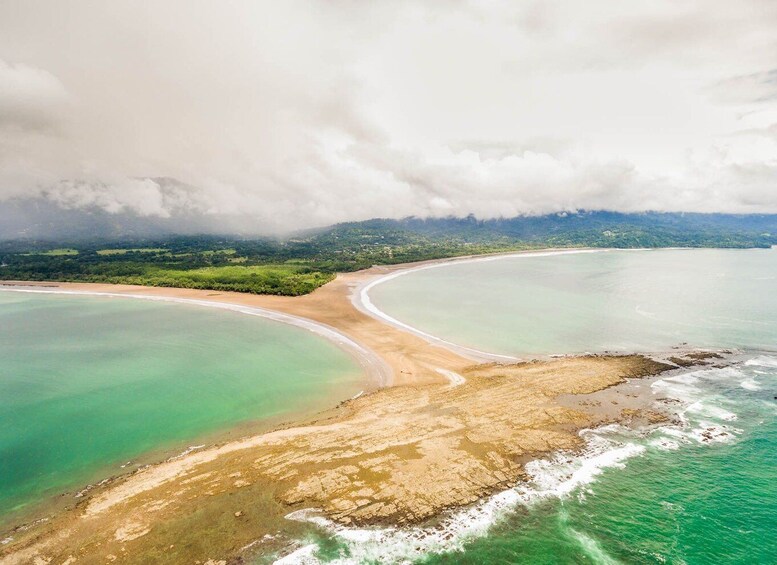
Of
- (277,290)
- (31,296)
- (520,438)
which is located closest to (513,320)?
(520,438)

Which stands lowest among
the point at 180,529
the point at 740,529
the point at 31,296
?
the point at 740,529

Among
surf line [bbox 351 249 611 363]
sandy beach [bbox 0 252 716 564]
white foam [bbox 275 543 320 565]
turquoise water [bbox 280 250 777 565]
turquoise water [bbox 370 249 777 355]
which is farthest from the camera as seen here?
turquoise water [bbox 370 249 777 355]

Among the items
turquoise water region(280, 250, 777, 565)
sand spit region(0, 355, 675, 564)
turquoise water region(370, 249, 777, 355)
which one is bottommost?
turquoise water region(280, 250, 777, 565)

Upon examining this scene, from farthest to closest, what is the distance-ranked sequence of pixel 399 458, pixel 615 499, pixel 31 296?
pixel 31 296 < pixel 399 458 < pixel 615 499

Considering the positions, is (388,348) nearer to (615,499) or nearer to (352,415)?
(352,415)

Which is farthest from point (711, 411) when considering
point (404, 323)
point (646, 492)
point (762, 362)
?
point (404, 323)

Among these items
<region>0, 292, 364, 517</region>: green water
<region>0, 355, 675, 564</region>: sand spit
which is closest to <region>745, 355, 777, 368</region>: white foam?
<region>0, 355, 675, 564</region>: sand spit

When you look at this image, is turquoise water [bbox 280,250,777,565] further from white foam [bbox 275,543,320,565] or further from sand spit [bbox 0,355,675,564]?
sand spit [bbox 0,355,675,564]
